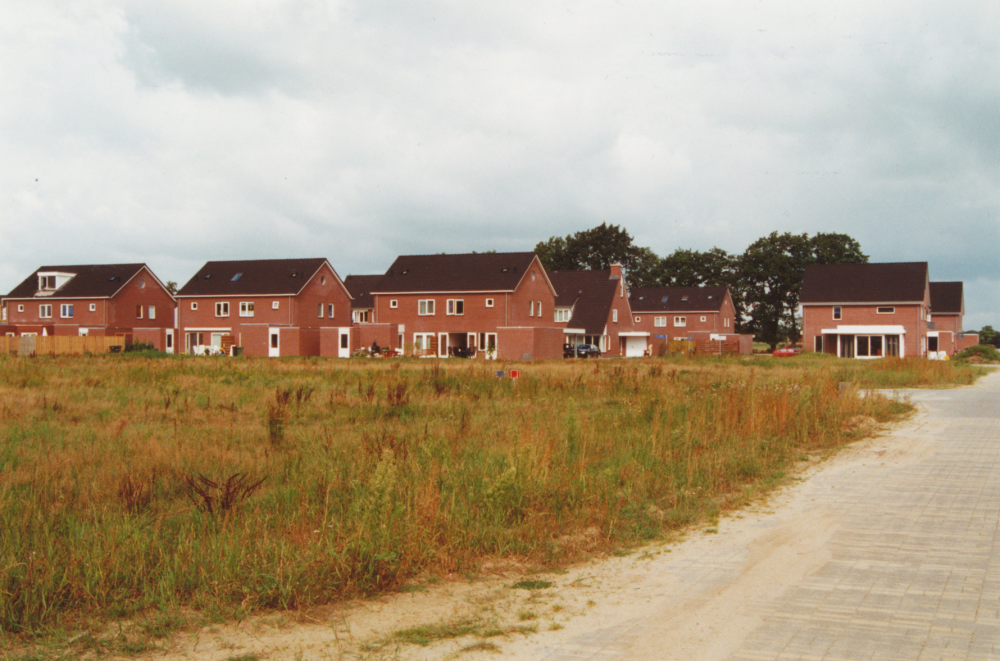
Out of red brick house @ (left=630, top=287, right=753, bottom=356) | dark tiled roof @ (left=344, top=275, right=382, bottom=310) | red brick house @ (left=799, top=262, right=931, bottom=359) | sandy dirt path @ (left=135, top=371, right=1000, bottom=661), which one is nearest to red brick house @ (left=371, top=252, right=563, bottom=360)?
red brick house @ (left=799, top=262, right=931, bottom=359)

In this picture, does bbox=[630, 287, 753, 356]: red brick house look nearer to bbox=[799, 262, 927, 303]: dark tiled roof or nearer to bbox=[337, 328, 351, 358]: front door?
bbox=[799, 262, 927, 303]: dark tiled roof

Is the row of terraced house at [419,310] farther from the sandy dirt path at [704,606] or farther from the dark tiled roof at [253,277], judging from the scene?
the sandy dirt path at [704,606]

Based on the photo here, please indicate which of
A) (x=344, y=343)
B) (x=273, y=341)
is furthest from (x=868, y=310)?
(x=273, y=341)

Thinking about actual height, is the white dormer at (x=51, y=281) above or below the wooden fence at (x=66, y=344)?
above

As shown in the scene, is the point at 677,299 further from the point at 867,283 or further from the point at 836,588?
the point at 836,588

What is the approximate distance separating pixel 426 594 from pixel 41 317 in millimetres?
78356

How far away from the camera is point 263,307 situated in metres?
61.5

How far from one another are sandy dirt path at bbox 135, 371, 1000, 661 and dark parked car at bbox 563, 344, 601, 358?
161ft

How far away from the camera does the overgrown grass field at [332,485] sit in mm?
5551

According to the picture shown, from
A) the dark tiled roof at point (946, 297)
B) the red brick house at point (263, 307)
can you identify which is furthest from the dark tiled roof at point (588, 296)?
the dark tiled roof at point (946, 297)

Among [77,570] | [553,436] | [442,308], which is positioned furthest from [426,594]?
[442,308]

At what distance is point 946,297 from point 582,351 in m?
45.8

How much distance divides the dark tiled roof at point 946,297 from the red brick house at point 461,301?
152ft

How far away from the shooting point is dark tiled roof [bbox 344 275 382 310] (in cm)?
8456
